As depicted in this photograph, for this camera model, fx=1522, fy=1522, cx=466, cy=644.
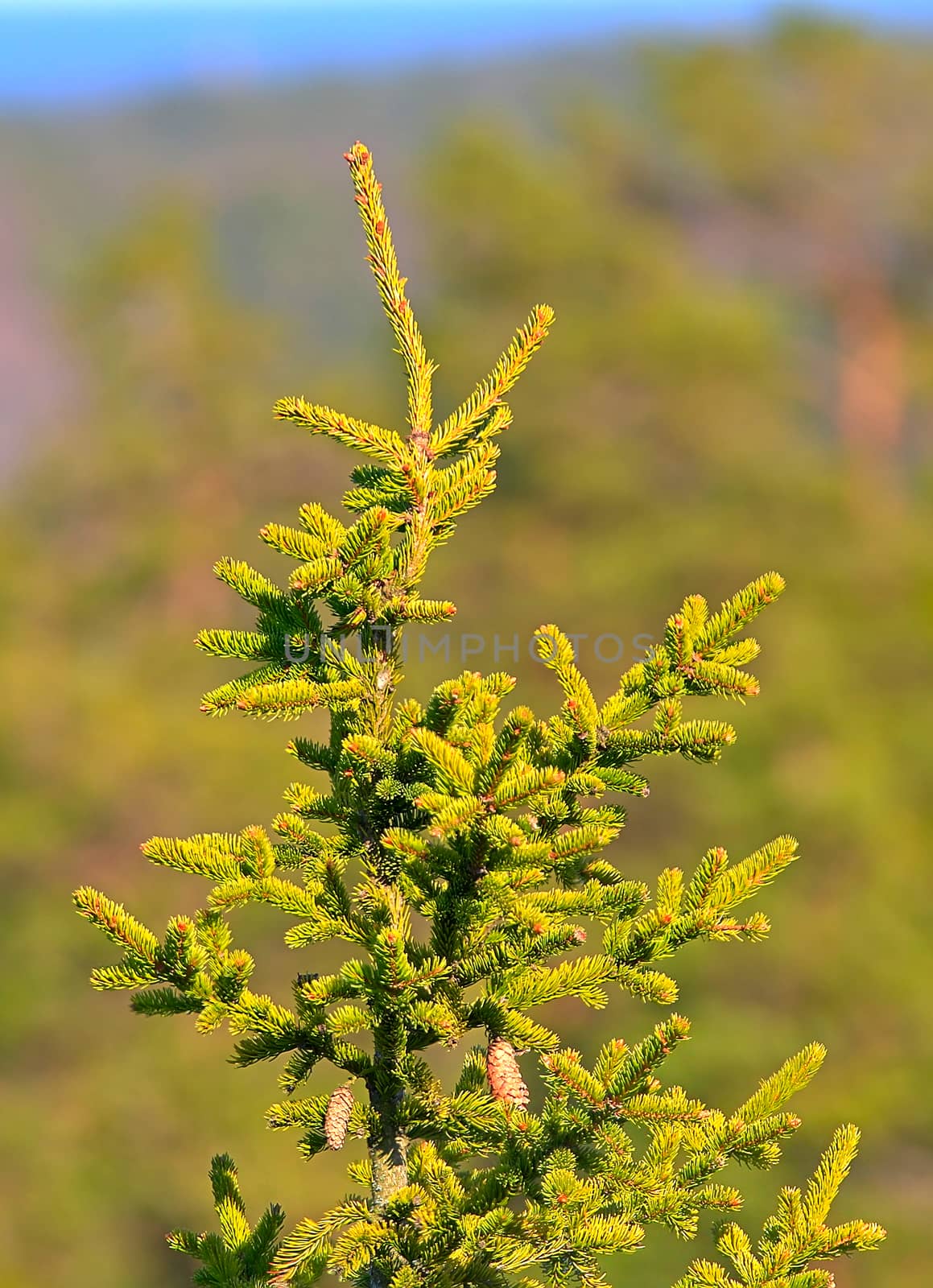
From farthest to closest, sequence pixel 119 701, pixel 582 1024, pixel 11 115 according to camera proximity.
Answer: pixel 11 115 < pixel 119 701 < pixel 582 1024

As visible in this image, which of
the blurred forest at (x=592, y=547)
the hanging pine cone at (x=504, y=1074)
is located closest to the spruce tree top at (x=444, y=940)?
the hanging pine cone at (x=504, y=1074)

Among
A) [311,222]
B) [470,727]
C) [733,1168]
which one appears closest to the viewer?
[470,727]

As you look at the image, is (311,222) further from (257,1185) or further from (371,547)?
(371,547)

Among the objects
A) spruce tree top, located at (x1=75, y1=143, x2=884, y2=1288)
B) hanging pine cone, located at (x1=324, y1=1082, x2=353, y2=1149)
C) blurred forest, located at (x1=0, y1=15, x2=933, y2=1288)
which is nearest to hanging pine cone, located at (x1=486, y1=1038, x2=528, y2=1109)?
spruce tree top, located at (x1=75, y1=143, x2=884, y2=1288)

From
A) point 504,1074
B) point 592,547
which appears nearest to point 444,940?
point 504,1074

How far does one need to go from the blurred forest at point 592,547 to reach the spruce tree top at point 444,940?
1215 centimetres

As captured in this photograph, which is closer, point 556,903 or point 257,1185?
point 556,903

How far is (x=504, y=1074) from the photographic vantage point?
280 centimetres

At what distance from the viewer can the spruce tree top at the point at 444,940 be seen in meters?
2.62

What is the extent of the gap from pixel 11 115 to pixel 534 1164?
17536cm

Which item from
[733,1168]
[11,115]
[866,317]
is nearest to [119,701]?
[733,1168]

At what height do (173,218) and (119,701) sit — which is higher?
(173,218)

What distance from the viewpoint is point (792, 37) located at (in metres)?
29.0

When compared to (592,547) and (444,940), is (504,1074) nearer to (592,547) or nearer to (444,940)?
(444,940)
